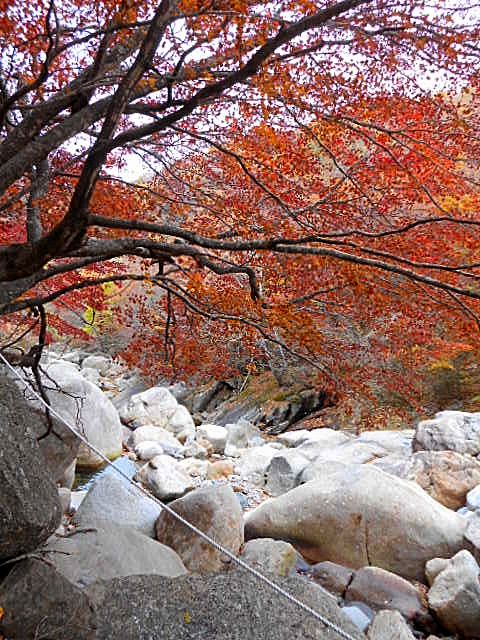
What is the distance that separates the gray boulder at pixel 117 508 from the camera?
582cm

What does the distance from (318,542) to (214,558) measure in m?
1.27

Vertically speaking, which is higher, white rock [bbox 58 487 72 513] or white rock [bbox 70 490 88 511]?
white rock [bbox 58 487 72 513]

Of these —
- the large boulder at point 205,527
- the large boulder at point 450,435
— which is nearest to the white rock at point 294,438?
the large boulder at point 450,435

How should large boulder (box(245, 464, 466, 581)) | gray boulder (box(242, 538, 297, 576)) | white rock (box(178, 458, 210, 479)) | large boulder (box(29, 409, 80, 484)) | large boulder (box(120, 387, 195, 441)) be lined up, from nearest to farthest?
gray boulder (box(242, 538, 297, 576))
large boulder (box(245, 464, 466, 581))
large boulder (box(29, 409, 80, 484))
white rock (box(178, 458, 210, 479))
large boulder (box(120, 387, 195, 441))

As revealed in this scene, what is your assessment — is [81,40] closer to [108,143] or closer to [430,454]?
[108,143]

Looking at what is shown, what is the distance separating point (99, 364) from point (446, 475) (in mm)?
16146

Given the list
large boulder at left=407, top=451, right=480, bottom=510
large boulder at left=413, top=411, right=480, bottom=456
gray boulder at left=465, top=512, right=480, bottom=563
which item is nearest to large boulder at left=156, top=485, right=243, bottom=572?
gray boulder at left=465, top=512, right=480, bottom=563

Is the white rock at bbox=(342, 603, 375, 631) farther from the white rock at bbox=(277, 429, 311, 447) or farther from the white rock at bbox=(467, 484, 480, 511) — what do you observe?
the white rock at bbox=(277, 429, 311, 447)

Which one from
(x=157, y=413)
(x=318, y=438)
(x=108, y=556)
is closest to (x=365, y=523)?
(x=108, y=556)

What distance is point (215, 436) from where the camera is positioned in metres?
10.9

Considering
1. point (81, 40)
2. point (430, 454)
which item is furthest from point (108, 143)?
point (430, 454)

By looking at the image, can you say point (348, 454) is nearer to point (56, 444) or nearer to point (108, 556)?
point (56, 444)

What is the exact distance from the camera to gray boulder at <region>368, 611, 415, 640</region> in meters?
3.98

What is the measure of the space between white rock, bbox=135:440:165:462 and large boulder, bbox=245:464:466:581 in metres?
3.98
